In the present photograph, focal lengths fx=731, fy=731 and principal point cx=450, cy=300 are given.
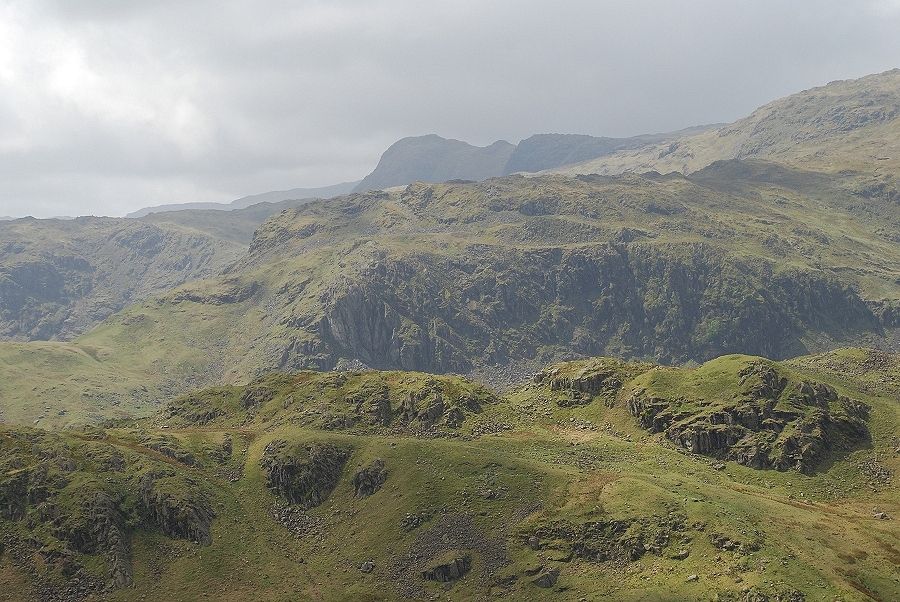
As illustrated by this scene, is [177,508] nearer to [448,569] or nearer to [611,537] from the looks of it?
[448,569]

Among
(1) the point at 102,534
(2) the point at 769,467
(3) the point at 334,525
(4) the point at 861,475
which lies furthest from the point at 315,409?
(4) the point at 861,475

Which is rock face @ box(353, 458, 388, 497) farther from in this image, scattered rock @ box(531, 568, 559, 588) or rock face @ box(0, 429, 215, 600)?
scattered rock @ box(531, 568, 559, 588)

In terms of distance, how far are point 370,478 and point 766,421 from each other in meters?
85.7

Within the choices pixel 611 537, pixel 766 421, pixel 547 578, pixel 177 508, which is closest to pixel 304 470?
pixel 177 508

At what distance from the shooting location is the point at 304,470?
152m

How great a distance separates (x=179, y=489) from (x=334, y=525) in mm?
30558

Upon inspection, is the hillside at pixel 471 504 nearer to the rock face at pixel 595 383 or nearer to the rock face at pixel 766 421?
the rock face at pixel 766 421

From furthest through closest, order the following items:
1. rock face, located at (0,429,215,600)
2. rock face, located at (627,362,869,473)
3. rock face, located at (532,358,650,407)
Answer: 1. rock face, located at (532,358,650,407)
2. rock face, located at (627,362,869,473)
3. rock face, located at (0,429,215,600)

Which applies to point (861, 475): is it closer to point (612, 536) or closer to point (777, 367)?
point (777, 367)

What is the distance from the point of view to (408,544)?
12900 centimetres

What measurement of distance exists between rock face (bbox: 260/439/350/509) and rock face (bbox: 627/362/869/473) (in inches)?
2824

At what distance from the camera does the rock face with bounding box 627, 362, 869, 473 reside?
151 meters

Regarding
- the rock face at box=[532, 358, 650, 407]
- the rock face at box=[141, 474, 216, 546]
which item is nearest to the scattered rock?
the rock face at box=[141, 474, 216, 546]

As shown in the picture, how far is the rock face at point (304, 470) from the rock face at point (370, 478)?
612 centimetres
